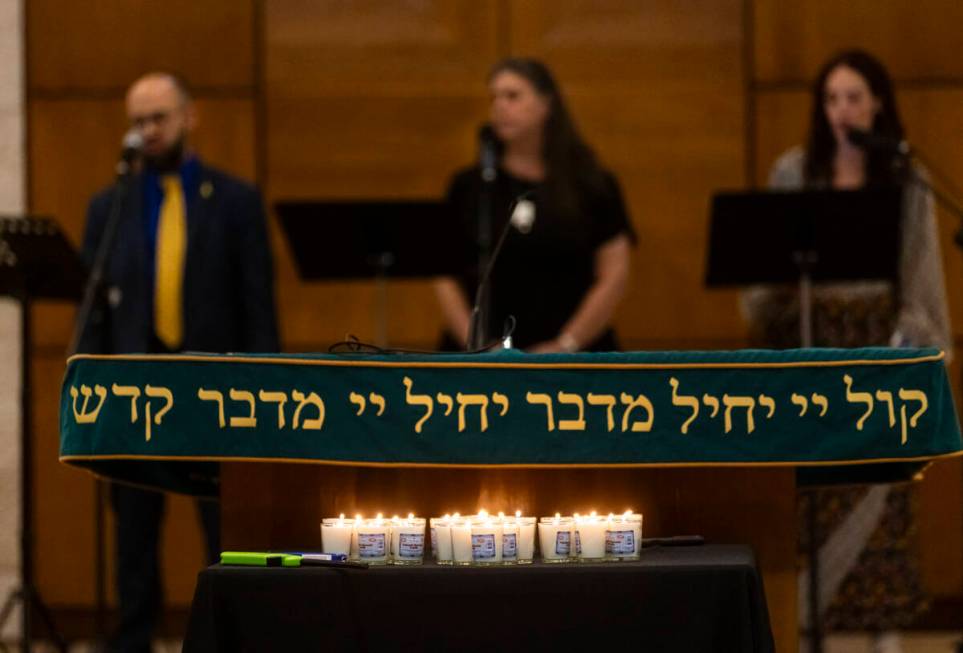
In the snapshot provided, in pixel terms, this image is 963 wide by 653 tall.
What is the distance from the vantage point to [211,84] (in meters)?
5.82

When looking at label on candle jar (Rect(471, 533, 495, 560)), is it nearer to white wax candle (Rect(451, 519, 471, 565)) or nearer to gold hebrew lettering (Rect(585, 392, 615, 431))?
white wax candle (Rect(451, 519, 471, 565))

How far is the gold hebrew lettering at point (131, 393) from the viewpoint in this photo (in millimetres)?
2637

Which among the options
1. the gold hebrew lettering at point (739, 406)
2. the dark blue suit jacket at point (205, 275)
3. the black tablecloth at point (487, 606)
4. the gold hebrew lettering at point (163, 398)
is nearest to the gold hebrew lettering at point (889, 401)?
the gold hebrew lettering at point (739, 406)

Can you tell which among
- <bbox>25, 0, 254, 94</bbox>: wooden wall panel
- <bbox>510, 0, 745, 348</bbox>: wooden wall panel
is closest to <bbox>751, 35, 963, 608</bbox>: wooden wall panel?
<bbox>510, 0, 745, 348</bbox>: wooden wall panel

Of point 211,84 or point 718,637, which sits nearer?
point 718,637

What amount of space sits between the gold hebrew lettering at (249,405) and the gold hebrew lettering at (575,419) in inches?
20.9

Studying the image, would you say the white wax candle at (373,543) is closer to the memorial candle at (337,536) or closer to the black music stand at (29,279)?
the memorial candle at (337,536)

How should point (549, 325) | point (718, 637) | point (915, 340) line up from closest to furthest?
point (718, 637) < point (915, 340) < point (549, 325)

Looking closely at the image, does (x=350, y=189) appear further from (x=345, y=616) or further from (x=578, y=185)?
Answer: (x=345, y=616)

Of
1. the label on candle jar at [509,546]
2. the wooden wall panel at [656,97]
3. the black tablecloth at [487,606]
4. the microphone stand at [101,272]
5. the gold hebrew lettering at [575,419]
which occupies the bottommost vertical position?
the black tablecloth at [487,606]

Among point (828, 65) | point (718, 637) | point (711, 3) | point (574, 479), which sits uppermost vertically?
point (711, 3)

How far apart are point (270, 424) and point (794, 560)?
987 mm

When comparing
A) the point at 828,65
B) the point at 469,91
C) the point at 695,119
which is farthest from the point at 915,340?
the point at 469,91

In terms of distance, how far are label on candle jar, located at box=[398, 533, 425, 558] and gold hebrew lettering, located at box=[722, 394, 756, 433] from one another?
1.82 feet
